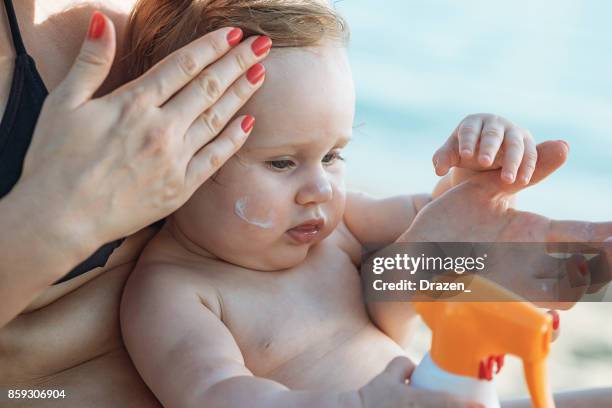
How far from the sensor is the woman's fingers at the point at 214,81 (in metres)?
0.91

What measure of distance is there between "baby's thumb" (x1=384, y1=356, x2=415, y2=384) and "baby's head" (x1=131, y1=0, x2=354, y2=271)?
0.99 feet

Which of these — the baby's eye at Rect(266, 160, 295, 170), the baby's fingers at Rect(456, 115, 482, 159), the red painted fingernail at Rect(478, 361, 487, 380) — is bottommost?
the red painted fingernail at Rect(478, 361, 487, 380)

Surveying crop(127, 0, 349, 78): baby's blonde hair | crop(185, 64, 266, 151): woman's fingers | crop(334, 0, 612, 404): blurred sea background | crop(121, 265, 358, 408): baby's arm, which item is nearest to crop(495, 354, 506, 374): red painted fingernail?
crop(121, 265, 358, 408): baby's arm

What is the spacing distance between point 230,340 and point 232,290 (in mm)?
114

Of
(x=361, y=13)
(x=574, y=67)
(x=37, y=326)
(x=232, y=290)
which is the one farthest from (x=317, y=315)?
(x=361, y=13)

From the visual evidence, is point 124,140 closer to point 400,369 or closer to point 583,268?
point 400,369

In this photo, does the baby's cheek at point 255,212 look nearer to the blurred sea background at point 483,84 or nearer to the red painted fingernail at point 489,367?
the red painted fingernail at point 489,367

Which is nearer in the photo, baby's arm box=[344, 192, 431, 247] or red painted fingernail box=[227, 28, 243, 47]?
red painted fingernail box=[227, 28, 243, 47]

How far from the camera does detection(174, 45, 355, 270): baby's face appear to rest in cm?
106

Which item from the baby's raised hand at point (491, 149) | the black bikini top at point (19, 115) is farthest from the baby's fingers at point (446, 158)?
the black bikini top at point (19, 115)

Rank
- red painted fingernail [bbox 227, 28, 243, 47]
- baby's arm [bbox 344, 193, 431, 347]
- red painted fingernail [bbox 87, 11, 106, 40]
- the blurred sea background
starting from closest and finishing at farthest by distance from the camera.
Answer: red painted fingernail [bbox 87, 11, 106, 40], red painted fingernail [bbox 227, 28, 243, 47], baby's arm [bbox 344, 193, 431, 347], the blurred sea background

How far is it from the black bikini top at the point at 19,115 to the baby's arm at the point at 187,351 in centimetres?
9

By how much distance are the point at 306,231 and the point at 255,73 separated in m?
0.25

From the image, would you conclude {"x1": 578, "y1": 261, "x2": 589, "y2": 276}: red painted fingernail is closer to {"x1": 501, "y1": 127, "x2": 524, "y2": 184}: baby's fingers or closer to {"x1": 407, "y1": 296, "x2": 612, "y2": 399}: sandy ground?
{"x1": 501, "y1": 127, "x2": 524, "y2": 184}: baby's fingers
